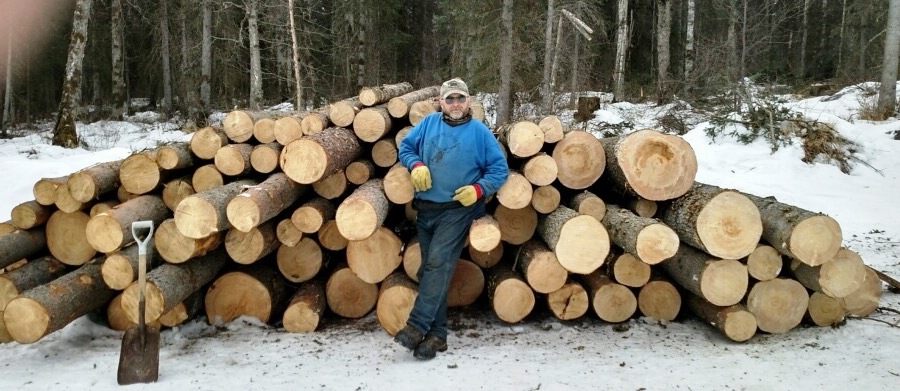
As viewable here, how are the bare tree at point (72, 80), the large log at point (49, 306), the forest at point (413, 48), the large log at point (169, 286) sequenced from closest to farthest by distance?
the large log at point (49, 306) < the large log at point (169, 286) < the bare tree at point (72, 80) < the forest at point (413, 48)

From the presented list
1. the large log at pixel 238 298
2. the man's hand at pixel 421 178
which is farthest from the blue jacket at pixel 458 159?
the large log at pixel 238 298

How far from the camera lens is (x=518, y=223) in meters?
4.43

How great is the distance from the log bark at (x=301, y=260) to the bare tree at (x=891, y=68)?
12.0m

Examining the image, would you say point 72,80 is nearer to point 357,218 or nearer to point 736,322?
point 357,218

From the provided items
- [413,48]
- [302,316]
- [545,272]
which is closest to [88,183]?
[302,316]

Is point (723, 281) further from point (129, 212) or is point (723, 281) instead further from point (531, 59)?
point (531, 59)

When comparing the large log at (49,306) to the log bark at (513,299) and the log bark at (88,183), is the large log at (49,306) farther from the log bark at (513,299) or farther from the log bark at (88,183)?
the log bark at (513,299)

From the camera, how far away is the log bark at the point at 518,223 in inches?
174

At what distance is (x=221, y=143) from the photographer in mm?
4750

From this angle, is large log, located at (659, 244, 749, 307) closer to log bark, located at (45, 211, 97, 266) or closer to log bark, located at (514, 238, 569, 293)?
log bark, located at (514, 238, 569, 293)

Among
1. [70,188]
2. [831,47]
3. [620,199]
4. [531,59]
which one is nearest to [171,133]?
[531,59]

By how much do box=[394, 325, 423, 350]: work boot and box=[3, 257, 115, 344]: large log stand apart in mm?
2322

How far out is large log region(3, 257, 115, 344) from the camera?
3.49 metres

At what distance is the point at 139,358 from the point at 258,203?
3.95ft
